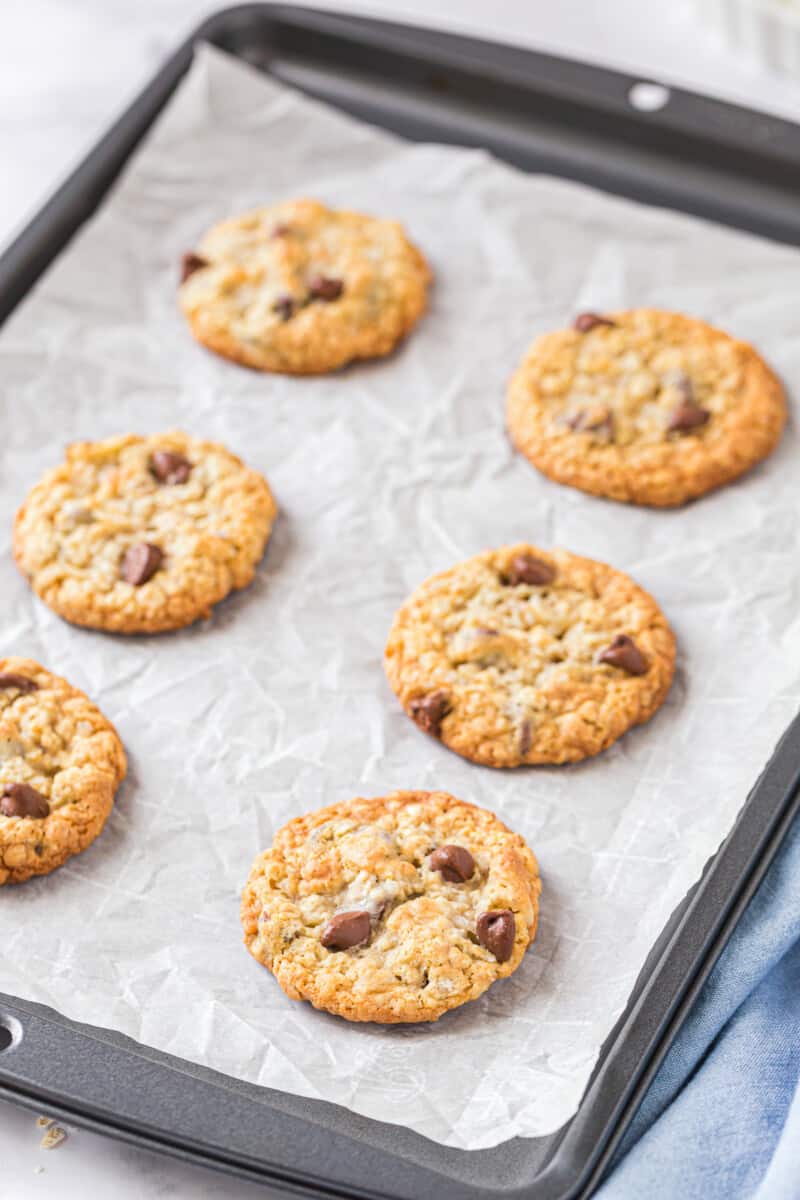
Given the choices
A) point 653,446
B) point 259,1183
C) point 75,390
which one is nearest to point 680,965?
point 259,1183

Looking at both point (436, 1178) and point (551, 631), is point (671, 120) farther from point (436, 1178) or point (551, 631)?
point (436, 1178)

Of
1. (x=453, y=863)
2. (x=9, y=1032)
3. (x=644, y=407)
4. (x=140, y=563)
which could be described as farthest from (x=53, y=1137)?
(x=644, y=407)

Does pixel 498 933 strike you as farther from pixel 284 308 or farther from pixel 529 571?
pixel 284 308

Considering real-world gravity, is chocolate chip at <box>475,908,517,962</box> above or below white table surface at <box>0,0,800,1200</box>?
below

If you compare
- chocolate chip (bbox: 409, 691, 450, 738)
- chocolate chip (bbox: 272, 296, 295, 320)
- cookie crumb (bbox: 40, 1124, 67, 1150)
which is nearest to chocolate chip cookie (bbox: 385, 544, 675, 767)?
chocolate chip (bbox: 409, 691, 450, 738)

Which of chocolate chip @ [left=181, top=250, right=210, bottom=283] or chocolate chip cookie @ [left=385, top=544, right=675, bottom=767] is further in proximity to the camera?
chocolate chip @ [left=181, top=250, right=210, bottom=283]

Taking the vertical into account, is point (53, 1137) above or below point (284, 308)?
below

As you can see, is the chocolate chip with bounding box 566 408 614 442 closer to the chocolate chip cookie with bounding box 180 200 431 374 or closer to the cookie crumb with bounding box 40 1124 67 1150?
the chocolate chip cookie with bounding box 180 200 431 374

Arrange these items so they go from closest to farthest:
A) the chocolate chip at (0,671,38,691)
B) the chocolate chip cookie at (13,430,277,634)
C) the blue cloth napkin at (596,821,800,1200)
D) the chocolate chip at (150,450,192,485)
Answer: the blue cloth napkin at (596,821,800,1200), the chocolate chip at (0,671,38,691), the chocolate chip cookie at (13,430,277,634), the chocolate chip at (150,450,192,485)
